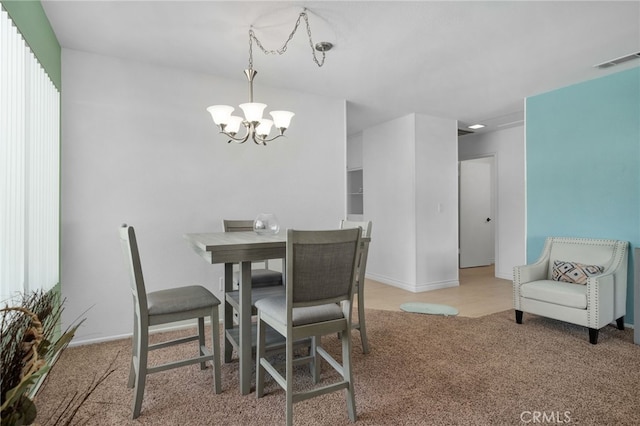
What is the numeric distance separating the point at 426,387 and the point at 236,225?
199cm

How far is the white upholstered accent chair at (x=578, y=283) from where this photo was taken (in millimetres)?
2969

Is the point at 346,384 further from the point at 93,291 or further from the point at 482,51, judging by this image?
the point at 482,51

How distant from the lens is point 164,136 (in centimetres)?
330

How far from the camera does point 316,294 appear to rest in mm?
1778

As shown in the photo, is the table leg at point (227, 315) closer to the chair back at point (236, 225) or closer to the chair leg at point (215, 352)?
the chair leg at point (215, 352)

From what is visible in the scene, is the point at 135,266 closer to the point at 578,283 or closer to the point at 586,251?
the point at 578,283

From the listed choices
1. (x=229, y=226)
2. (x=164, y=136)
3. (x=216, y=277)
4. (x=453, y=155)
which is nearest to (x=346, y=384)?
(x=229, y=226)

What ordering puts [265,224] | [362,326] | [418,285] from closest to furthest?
1. [265,224]
2. [362,326]
3. [418,285]

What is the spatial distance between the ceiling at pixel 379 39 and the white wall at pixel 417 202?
1131mm

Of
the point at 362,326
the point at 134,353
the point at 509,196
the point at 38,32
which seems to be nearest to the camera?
the point at 134,353

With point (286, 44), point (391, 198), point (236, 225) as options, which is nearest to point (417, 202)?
point (391, 198)

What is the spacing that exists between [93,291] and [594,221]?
192 inches

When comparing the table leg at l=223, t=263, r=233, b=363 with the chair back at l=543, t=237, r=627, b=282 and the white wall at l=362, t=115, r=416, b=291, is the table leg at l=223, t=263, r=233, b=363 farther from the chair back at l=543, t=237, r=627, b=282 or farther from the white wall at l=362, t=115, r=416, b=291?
the chair back at l=543, t=237, r=627, b=282

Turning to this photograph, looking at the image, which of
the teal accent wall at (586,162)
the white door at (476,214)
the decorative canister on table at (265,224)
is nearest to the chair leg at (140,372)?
the decorative canister on table at (265,224)
